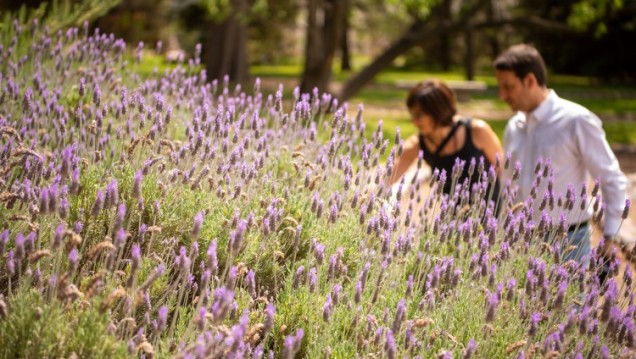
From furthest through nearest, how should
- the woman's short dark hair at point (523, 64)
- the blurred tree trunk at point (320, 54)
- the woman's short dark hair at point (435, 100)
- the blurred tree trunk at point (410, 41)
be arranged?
the blurred tree trunk at point (410, 41) → the blurred tree trunk at point (320, 54) → the woman's short dark hair at point (435, 100) → the woman's short dark hair at point (523, 64)

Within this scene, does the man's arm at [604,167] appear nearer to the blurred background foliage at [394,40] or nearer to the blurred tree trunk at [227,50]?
the blurred background foliage at [394,40]

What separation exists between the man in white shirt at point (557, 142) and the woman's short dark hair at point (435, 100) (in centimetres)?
45

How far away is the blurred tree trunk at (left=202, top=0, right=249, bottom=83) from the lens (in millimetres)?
19984

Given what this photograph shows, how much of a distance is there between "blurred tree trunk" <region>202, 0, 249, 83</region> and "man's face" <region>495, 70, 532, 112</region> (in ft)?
52.7

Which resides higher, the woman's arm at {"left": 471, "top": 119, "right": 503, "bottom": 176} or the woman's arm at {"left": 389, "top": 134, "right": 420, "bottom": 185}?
the woman's arm at {"left": 471, "top": 119, "right": 503, "bottom": 176}

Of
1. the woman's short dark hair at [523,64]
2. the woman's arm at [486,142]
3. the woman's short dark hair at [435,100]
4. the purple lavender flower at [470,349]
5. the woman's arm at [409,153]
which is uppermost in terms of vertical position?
the woman's short dark hair at [523,64]

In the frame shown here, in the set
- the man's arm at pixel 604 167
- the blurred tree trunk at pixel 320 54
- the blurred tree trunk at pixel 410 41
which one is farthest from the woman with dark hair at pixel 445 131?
the blurred tree trunk at pixel 410 41

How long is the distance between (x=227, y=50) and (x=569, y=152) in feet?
54.3

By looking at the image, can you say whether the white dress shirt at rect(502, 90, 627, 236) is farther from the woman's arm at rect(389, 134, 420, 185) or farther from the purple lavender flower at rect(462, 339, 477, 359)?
the purple lavender flower at rect(462, 339, 477, 359)

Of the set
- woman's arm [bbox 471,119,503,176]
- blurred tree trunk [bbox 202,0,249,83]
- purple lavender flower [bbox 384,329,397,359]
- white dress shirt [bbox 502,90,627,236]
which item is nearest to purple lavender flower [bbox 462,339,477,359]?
purple lavender flower [bbox 384,329,397,359]

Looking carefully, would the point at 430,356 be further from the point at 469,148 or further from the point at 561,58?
the point at 561,58

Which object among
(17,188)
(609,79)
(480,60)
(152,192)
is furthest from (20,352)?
(480,60)

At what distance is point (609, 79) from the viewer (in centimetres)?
2883

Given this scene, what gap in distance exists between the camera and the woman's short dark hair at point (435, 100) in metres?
4.77
